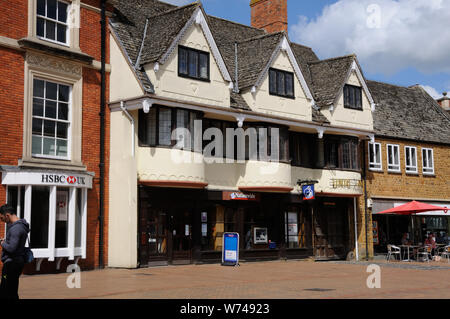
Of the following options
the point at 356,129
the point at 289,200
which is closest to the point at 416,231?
the point at 356,129

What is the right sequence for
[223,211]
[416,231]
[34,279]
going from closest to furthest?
[34,279] → [223,211] → [416,231]

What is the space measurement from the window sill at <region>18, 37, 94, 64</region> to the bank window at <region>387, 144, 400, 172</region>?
737 inches

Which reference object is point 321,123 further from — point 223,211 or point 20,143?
point 20,143

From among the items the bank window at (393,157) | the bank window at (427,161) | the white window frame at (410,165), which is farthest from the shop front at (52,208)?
the bank window at (427,161)

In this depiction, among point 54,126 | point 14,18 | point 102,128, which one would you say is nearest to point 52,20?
point 14,18

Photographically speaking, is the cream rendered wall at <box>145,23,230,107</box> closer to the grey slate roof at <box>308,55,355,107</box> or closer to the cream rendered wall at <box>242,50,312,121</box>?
the cream rendered wall at <box>242,50,312,121</box>

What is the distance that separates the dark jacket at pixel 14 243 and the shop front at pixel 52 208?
31.4 feet

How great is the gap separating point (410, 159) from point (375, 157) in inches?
125

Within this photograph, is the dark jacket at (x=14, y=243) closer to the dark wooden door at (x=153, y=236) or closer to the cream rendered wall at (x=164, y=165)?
the cream rendered wall at (x=164, y=165)

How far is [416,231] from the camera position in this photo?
3388cm

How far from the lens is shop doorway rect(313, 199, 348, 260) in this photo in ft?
93.6

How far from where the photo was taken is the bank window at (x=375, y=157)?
31.8 meters

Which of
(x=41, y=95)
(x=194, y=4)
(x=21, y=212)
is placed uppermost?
(x=194, y=4)

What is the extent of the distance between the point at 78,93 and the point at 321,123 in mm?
11755
